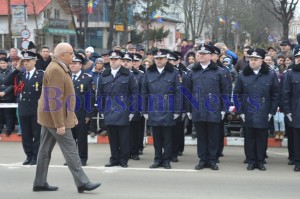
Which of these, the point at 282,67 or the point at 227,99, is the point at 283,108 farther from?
the point at 282,67

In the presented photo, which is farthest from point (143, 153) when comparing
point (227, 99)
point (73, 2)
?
point (73, 2)

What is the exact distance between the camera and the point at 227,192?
8.04m

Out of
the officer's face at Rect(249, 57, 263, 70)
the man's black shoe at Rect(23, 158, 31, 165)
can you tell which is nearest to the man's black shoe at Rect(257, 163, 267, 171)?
the officer's face at Rect(249, 57, 263, 70)

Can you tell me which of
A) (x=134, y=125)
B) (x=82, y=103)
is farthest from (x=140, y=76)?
(x=82, y=103)

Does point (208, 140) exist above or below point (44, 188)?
above

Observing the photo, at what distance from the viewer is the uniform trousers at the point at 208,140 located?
994cm

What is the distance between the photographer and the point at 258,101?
9922mm

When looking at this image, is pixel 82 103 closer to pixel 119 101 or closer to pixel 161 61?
pixel 119 101

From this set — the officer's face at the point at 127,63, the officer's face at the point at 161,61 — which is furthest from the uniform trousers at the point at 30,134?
the officer's face at the point at 161,61

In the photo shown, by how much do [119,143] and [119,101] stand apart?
82 centimetres

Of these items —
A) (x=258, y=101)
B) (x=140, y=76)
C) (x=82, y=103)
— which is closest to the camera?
(x=258, y=101)

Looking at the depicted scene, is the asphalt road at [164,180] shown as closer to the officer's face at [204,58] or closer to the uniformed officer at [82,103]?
the uniformed officer at [82,103]

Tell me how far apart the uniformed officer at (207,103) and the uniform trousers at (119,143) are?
1328 millimetres

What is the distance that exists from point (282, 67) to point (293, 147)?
298 cm
